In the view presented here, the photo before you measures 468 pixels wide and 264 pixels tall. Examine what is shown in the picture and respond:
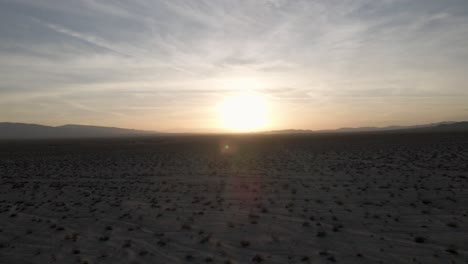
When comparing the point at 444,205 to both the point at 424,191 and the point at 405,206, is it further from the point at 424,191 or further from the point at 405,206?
the point at 424,191

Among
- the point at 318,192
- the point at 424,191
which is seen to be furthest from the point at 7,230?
the point at 424,191

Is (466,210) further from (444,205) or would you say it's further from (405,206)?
(405,206)

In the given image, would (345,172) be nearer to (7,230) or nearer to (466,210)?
(466,210)

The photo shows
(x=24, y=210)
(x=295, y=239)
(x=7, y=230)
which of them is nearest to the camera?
(x=295, y=239)

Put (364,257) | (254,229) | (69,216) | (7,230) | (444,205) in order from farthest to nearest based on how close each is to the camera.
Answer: (69,216)
(444,205)
(7,230)
(254,229)
(364,257)

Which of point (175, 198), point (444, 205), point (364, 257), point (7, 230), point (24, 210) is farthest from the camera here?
point (175, 198)

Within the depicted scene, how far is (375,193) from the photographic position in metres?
14.4

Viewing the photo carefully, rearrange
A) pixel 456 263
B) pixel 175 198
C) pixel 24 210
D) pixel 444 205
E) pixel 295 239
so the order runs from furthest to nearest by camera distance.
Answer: pixel 175 198 → pixel 24 210 → pixel 444 205 → pixel 295 239 → pixel 456 263

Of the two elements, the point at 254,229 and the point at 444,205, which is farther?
the point at 444,205

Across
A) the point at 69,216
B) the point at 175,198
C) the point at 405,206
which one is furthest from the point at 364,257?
the point at 69,216

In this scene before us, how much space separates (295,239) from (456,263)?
3893mm

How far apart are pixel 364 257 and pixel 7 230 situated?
39.0ft

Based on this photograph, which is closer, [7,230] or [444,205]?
[7,230]

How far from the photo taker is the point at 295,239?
9000 mm
